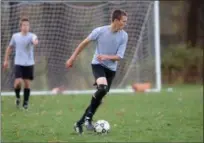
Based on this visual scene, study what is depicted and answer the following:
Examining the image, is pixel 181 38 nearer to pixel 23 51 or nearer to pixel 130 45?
pixel 130 45

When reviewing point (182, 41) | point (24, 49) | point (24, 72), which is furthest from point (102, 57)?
point (182, 41)

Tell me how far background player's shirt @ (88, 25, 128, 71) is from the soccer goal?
1004cm

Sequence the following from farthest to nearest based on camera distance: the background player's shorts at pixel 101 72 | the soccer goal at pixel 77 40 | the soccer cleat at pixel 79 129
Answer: the soccer goal at pixel 77 40 < the background player's shorts at pixel 101 72 < the soccer cleat at pixel 79 129

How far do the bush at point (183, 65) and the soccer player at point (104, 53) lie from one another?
20275 mm

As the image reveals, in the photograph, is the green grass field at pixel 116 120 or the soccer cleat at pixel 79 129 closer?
the green grass field at pixel 116 120

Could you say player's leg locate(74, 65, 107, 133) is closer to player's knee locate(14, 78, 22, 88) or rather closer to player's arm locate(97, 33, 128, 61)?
player's arm locate(97, 33, 128, 61)

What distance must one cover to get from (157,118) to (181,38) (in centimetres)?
2306

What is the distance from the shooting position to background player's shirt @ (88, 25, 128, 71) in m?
9.10

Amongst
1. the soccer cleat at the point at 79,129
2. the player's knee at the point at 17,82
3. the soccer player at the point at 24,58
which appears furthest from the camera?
the player's knee at the point at 17,82

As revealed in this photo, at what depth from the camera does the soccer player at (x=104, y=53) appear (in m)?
8.95

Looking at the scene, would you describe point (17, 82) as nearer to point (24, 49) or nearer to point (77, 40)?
point (24, 49)

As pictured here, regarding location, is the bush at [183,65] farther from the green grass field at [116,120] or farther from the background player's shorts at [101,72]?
the background player's shorts at [101,72]

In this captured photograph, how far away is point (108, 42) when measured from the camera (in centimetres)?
912

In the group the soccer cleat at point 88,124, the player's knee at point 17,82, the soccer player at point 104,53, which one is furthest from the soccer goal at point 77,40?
the soccer cleat at point 88,124
